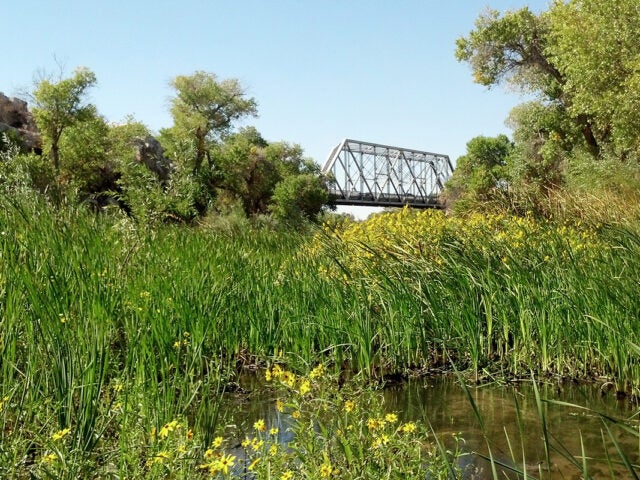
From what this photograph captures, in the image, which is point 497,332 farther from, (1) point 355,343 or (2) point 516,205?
(2) point 516,205

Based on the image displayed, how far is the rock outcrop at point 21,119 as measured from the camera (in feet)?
96.1

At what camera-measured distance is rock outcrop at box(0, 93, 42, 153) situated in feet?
96.1

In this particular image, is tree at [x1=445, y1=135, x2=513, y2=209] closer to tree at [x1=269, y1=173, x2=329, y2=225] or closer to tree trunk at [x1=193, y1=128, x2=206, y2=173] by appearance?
tree at [x1=269, y1=173, x2=329, y2=225]

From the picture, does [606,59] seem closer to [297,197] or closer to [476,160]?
[297,197]

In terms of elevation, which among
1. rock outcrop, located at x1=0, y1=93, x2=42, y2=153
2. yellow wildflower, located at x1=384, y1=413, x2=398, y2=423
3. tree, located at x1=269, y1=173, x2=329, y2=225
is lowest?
yellow wildflower, located at x1=384, y1=413, x2=398, y2=423

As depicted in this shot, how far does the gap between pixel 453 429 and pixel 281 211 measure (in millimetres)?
28914

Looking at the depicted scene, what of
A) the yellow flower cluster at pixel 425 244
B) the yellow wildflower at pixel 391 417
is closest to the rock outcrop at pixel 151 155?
the yellow flower cluster at pixel 425 244

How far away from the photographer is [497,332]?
17.2 ft

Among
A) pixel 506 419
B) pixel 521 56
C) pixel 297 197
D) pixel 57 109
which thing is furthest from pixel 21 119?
pixel 506 419

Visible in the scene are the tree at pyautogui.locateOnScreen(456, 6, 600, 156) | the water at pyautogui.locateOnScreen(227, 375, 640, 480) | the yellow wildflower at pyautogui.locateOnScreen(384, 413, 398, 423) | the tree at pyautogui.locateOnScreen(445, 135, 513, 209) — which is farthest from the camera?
the tree at pyautogui.locateOnScreen(445, 135, 513, 209)

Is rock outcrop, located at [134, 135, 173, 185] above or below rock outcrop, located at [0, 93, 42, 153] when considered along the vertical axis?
below

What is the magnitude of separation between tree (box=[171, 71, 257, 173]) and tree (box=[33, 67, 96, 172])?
18.4ft

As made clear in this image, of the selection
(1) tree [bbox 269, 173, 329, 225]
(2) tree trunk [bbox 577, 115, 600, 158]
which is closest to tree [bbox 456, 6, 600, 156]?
(2) tree trunk [bbox 577, 115, 600, 158]

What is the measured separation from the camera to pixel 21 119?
31.5m
